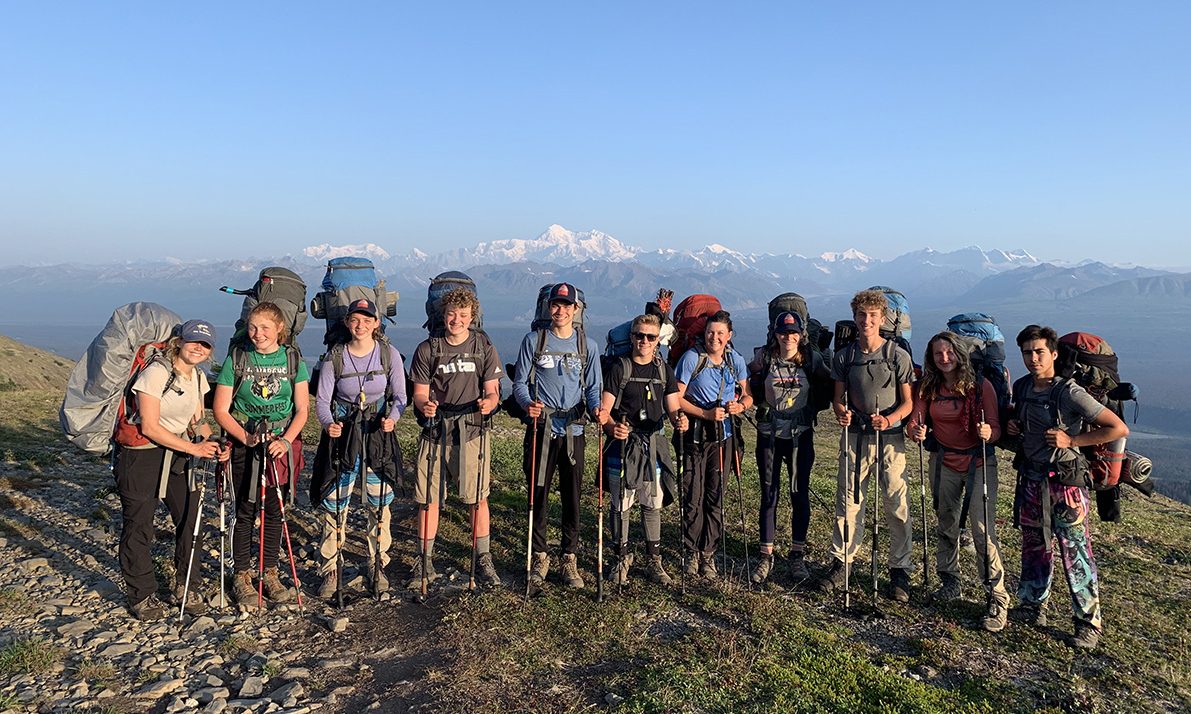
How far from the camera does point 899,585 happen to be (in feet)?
29.5

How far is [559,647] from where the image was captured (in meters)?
7.30

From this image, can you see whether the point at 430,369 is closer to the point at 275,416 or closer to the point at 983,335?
the point at 275,416

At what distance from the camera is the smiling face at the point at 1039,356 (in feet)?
25.4

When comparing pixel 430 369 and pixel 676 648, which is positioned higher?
pixel 430 369

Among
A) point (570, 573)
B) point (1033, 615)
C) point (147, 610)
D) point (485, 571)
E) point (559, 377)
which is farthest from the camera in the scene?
point (485, 571)

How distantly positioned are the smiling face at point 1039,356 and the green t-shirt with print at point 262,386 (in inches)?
343

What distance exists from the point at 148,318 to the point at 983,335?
10.8m

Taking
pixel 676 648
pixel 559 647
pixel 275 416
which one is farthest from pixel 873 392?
pixel 275 416

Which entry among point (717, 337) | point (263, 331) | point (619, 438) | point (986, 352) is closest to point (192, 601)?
point (263, 331)

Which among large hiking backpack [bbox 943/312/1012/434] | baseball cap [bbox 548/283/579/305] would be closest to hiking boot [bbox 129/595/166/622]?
baseball cap [bbox 548/283/579/305]

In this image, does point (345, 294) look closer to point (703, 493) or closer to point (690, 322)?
point (690, 322)

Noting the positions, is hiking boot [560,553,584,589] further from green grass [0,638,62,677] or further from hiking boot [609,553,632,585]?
green grass [0,638,62,677]

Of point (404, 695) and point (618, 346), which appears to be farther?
point (618, 346)

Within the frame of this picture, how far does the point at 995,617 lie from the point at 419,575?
288 inches
